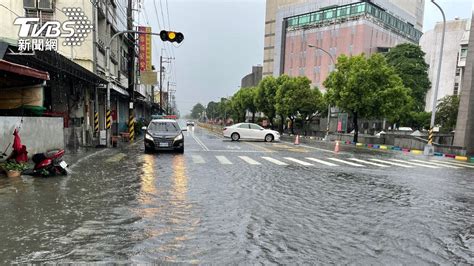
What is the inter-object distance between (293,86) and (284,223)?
41.0 m

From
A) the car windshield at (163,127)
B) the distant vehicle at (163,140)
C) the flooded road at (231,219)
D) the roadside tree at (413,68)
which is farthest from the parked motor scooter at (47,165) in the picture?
the roadside tree at (413,68)

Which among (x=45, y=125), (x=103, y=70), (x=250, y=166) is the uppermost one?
(x=103, y=70)

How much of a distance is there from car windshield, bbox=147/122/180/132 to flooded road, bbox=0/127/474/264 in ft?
22.4

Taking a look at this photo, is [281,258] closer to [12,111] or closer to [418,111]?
[12,111]

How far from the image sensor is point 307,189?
8.95m

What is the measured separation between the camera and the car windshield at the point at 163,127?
57.7 feet

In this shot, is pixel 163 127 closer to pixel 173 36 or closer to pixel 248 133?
pixel 173 36

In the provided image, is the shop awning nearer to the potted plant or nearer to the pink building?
the potted plant

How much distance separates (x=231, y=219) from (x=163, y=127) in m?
12.4

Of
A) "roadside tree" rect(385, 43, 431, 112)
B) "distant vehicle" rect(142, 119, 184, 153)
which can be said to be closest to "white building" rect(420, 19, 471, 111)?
"roadside tree" rect(385, 43, 431, 112)

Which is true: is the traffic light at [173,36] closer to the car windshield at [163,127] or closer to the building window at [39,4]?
the car windshield at [163,127]

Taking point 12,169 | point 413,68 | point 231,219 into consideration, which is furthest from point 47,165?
point 413,68

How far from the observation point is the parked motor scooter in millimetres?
9656

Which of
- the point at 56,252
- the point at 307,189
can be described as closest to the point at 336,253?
the point at 56,252
